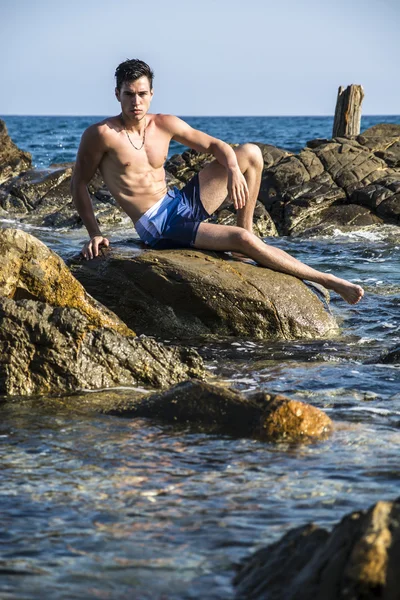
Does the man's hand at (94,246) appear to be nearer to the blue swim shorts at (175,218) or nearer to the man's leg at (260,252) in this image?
the blue swim shorts at (175,218)

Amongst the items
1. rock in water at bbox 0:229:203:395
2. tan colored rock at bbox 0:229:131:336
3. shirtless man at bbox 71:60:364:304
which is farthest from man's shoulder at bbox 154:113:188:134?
rock in water at bbox 0:229:203:395

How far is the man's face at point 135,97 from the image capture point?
7.11 m

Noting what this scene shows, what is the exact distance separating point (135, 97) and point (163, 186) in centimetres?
89

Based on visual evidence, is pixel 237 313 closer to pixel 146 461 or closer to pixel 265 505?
pixel 146 461

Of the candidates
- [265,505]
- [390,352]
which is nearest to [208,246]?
[390,352]

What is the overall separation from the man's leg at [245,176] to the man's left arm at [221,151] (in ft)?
0.49

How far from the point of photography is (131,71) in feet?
23.2

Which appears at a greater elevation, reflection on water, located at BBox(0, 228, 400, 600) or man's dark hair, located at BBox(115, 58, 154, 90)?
man's dark hair, located at BBox(115, 58, 154, 90)

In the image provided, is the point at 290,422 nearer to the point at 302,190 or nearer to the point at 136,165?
the point at 136,165

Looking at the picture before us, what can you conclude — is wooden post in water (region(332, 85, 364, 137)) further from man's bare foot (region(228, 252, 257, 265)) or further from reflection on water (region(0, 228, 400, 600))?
reflection on water (region(0, 228, 400, 600))

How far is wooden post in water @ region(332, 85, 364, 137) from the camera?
820 inches

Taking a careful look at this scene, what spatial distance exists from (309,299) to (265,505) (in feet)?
14.0

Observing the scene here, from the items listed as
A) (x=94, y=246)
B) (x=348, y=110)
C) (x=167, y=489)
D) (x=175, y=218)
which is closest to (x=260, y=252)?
(x=175, y=218)

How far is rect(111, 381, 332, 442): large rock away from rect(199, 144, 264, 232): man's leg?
10.3 feet
